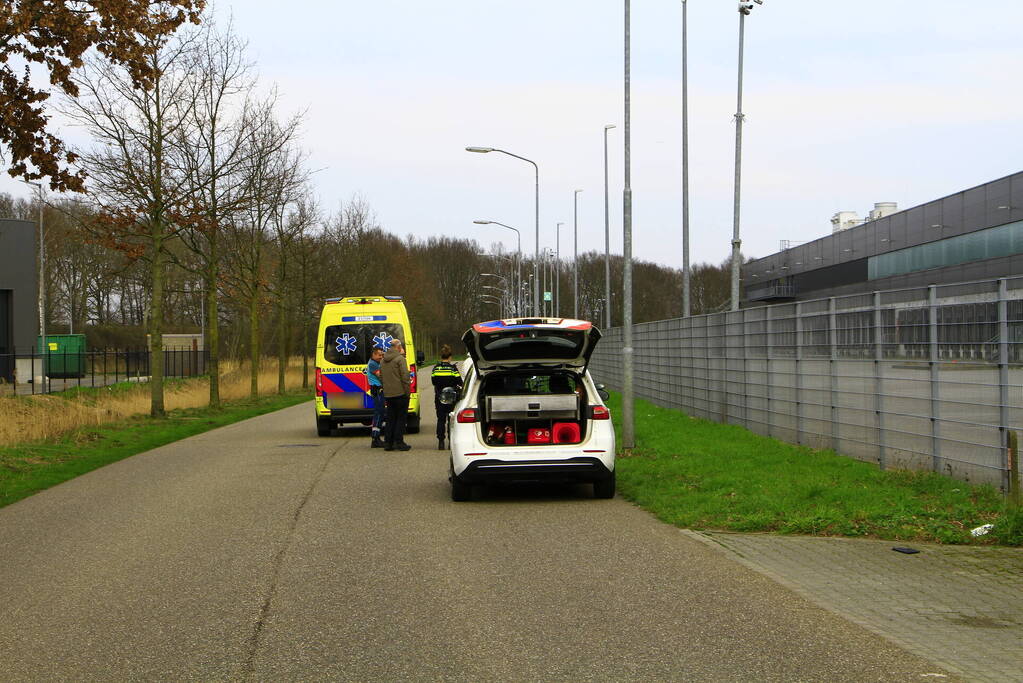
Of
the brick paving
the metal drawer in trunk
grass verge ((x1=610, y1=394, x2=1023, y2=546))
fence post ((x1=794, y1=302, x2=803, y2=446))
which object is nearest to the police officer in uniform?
grass verge ((x1=610, y1=394, x2=1023, y2=546))

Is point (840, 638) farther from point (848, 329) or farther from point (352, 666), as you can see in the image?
point (848, 329)


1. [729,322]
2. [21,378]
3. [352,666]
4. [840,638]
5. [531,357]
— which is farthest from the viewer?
[21,378]

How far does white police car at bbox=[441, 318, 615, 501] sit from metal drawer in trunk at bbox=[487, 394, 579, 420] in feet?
0.04

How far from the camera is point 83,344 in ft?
197

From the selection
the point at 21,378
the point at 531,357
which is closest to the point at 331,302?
the point at 531,357

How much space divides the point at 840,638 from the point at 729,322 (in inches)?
555

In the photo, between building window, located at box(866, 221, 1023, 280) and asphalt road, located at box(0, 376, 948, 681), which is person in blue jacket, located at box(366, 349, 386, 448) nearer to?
asphalt road, located at box(0, 376, 948, 681)

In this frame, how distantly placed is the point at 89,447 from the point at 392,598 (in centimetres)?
1411

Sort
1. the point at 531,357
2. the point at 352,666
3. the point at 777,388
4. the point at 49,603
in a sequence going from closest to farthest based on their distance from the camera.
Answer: the point at 352,666 < the point at 49,603 < the point at 531,357 < the point at 777,388

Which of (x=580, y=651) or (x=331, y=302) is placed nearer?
(x=580, y=651)

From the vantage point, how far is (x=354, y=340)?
72.1ft

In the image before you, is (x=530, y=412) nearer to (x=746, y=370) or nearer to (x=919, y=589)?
(x=919, y=589)

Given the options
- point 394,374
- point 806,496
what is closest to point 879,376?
point 806,496

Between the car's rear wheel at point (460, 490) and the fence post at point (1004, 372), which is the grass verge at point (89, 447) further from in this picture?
the fence post at point (1004, 372)
